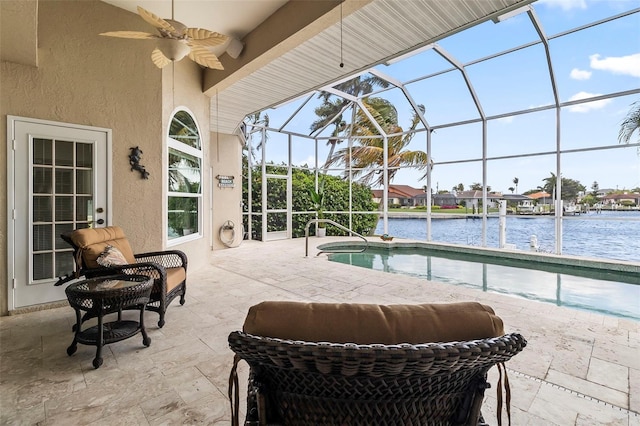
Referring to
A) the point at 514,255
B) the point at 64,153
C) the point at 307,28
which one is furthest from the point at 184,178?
the point at 514,255

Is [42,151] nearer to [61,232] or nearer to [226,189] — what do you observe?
[61,232]

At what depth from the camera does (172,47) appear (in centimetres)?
296

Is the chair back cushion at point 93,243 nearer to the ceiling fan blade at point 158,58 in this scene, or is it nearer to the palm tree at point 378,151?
the ceiling fan blade at point 158,58

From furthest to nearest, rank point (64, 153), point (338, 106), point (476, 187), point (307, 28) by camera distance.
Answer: point (338, 106) < point (476, 187) < point (64, 153) < point (307, 28)

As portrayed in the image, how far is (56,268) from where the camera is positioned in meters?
3.78

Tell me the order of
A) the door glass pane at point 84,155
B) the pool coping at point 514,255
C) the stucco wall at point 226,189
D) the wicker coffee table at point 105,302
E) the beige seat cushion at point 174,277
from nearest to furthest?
1. the wicker coffee table at point 105,302
2. the beige seat cushion at point 174,277
3. the door glass pane at point 84,155
4. the pool coping at point 514,255
5. the stucco wall at point 226,189

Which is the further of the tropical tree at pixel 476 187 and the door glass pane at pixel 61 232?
the tropical tree at pixel 476 187

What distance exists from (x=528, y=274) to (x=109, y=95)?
7707mm

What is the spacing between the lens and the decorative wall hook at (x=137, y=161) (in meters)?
4.25

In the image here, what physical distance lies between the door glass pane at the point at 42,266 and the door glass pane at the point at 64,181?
78 cm

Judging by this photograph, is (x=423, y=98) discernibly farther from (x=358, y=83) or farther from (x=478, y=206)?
(x=478, y=206)

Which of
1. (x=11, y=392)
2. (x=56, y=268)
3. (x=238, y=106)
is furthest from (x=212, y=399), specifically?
(x=238, y=106)

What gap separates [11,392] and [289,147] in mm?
9155

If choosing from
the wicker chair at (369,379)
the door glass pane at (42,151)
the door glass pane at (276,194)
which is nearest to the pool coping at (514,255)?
the door glass pane at (276,194)
